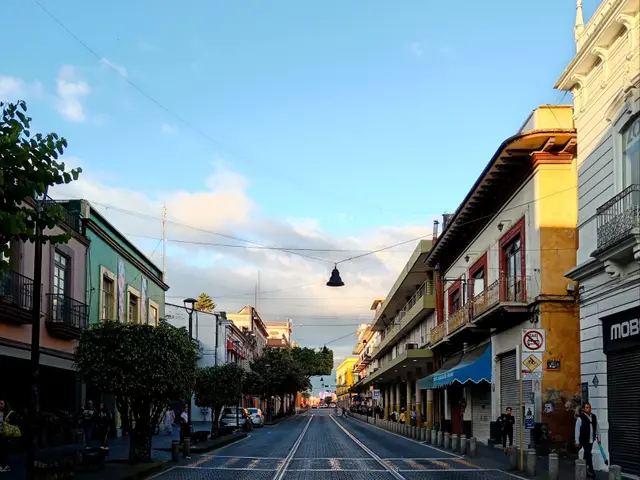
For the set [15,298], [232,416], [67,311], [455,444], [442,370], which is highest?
[15,298]

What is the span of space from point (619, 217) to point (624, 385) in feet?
12.4

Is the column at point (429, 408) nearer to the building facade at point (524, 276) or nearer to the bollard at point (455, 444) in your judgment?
the building facade at point (524, 276)

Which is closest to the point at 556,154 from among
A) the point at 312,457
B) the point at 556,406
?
the point at 556,406

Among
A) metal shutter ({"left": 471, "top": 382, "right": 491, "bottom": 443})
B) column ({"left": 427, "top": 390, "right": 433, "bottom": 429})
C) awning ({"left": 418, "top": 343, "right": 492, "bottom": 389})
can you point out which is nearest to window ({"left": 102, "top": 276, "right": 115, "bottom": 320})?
awning ({"left": 418, "top": 343, "right": 492, "bottom": 389})

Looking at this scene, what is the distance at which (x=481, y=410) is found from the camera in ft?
112

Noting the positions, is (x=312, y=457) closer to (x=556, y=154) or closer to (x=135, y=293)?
(x=556, y=154)

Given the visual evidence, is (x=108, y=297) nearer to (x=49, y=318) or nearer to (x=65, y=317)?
(x=65, y=317)

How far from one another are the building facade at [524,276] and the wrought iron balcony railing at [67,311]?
14.3 metres

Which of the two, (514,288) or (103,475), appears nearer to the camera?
(103,475)

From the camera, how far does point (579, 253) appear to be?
20.3 metres

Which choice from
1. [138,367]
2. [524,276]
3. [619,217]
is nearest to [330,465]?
[138,367]

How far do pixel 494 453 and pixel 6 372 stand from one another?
16.1 m

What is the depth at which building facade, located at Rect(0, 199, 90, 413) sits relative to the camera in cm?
2238

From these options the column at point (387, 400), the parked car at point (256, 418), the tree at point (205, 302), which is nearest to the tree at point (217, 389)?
the parked car at point (256, 418)
